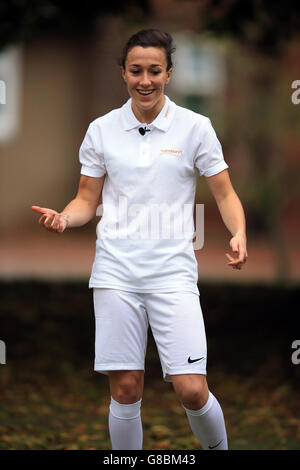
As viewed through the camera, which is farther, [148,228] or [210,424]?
[210,424]

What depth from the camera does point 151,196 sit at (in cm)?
426

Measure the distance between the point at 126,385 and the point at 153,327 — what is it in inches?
11.8

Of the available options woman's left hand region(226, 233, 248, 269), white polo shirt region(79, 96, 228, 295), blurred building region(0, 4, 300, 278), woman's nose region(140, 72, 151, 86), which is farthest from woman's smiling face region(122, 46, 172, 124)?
blurred building region(0, 4, 300, 278)

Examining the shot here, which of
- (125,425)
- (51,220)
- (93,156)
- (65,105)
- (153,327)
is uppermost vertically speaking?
(65,105)

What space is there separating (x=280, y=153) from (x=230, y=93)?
21.5 ft

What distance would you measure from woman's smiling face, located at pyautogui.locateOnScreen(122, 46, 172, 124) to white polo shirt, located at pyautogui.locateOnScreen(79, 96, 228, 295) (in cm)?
11

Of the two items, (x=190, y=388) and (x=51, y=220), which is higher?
(x=51, y=220)

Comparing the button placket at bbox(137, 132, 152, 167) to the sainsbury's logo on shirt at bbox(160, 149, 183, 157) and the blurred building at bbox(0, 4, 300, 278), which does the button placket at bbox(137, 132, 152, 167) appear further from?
the blurred building at bbox(0, 4, 300, 278)

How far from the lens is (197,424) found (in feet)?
14.7

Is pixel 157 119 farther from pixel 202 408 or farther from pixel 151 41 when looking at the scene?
pixel 202 408

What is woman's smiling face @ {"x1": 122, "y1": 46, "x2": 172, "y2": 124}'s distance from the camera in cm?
425

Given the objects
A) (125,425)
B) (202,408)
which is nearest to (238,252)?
(202,408)

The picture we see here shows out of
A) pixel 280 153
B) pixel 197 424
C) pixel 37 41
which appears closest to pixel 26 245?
pixel 37 41

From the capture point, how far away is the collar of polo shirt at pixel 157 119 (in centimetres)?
436
